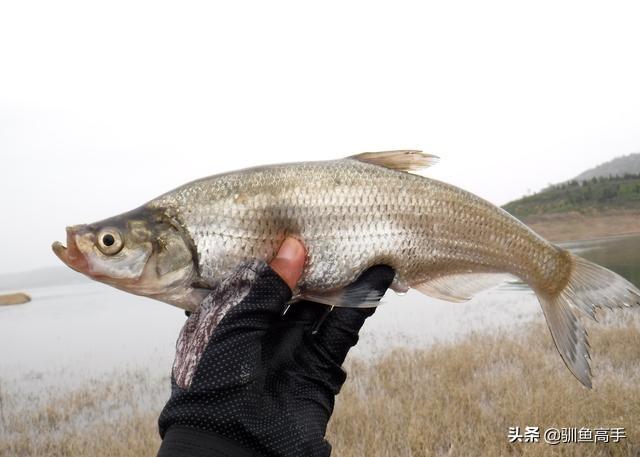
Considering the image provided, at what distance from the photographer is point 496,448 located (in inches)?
235

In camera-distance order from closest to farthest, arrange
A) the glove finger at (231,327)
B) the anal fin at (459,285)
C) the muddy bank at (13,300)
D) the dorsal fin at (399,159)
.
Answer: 1. the glove finger at (231,327)
2. the dorsal fin at (399,159)
3. the anal fin at (459,285)
4. the muddy bank at (13,300)

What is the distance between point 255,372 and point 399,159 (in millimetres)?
1895

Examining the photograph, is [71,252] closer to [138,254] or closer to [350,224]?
[138,254]

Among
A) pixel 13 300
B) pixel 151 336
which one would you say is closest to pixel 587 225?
pixel 151 336

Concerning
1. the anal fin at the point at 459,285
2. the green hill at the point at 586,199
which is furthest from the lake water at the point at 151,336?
the green hill at the point at 586,199

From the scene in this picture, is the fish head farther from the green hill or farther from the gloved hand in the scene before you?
the green hill

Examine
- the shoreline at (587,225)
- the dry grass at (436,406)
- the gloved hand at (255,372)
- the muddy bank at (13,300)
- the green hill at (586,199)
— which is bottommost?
the muddy bank at (13,300)

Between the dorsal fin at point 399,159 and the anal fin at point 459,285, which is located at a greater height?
the dorsal fin at point 399,159

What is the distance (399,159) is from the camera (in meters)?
3.81

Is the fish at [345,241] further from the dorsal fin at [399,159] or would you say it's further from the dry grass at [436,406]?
the dry grass at [436,406]

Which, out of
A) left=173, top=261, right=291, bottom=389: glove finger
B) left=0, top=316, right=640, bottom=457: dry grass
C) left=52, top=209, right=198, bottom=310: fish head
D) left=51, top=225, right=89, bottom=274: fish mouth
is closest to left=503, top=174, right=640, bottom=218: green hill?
left=0, top=316, right=640, bottom=457: dry grass

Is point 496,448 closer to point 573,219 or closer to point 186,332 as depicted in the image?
point 186,332

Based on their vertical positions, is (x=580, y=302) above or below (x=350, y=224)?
below

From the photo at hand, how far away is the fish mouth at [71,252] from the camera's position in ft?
10.1
